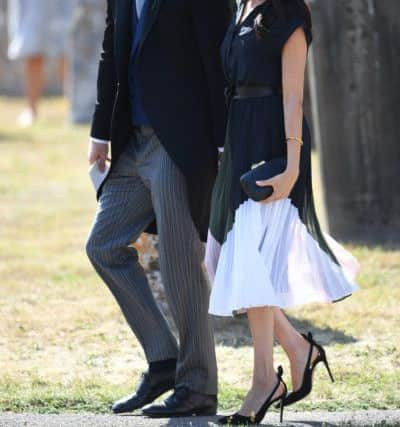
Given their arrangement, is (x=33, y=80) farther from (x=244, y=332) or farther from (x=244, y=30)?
(x=244, y=30)

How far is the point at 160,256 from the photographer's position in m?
5.00

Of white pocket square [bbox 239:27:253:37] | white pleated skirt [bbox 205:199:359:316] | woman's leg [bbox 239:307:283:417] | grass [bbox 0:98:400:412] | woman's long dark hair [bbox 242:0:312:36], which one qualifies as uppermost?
woman's long dark hair [bbox 242:0:312:36]

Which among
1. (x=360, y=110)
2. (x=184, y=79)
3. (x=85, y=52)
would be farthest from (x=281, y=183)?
(x=85, y=52)

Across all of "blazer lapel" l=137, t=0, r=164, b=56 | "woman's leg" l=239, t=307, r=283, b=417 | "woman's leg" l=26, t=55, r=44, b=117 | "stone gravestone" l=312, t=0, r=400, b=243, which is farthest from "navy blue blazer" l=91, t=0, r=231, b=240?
"woman's leg" l=26, t=55, r=44, b=117

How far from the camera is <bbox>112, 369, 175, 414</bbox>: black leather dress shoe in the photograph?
509cm

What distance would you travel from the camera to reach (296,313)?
710 centimetres

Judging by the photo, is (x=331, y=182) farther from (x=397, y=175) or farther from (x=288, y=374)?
(x=288, y=374)

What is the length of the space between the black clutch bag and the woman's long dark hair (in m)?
0.43

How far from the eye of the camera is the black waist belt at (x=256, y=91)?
15.6 ft

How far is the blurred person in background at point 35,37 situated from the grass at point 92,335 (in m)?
5.21

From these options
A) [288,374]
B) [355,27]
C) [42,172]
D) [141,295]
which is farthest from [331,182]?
[42,172]

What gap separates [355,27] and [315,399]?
3.49 m

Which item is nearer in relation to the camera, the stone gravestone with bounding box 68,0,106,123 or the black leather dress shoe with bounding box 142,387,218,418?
the black leather dress shoe with bounding box 142,387,218,418

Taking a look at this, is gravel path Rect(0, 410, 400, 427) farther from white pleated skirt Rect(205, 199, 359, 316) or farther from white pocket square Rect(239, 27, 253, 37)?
white pocket square Rect(239, 27, 253, 37)
